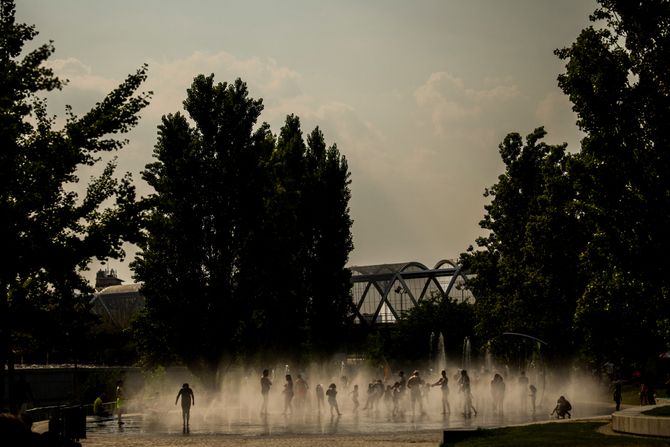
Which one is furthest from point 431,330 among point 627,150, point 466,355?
point 627,150

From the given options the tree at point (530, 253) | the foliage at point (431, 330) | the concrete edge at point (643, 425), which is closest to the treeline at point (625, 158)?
the concrete edge at point (643, 425)

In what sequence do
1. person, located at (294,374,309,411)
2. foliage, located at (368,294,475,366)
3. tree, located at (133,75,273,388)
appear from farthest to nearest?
foliage, located at (368,294,475,366) → tree, located at (133,75,273,388) → person, located at (294,374,309,411)

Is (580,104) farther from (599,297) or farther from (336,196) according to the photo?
(336,196)

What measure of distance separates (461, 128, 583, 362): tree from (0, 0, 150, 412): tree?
2711 cm

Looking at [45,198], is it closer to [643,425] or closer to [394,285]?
[643,425]

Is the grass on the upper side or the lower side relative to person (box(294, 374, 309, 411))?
lower

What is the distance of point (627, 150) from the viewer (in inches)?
930

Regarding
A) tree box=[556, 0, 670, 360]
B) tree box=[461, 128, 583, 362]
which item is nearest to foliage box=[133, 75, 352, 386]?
tree box=[461, 128, 583, 362]

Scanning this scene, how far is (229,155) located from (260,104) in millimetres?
3548

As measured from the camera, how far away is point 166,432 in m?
29.0

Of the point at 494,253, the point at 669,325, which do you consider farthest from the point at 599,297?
the point at 494,253

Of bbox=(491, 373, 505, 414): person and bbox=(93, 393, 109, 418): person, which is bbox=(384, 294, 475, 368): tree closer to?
bbox=(491, 373, 505, 414): person

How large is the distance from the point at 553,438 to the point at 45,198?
12.4 meters

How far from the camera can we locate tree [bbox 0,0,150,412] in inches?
744
